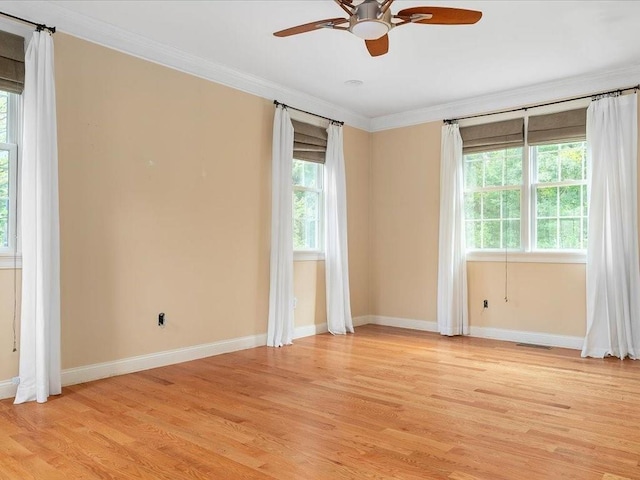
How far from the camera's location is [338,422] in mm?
3086

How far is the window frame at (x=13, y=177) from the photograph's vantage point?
362 centimetres

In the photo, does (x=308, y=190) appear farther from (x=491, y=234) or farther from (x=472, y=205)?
(x=491, y=234)

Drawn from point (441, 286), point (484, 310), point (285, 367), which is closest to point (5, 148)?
point (285, 367)

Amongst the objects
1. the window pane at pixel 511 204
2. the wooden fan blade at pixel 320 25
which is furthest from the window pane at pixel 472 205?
the wooden fan blade at pixel 320 25

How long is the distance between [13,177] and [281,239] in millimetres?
2584

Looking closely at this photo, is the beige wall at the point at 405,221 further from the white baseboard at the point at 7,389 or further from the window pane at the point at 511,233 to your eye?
the white baseboard at the point at 7,389

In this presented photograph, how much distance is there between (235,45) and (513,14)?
7.56 ft

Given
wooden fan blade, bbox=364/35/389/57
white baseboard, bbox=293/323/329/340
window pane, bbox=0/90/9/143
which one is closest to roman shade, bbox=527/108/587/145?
wooden fan blade, bbox=364/35/389/57

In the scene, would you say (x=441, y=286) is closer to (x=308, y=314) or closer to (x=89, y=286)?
(x=308, y=314)

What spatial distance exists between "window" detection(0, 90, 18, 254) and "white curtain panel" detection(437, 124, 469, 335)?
4.47 meters

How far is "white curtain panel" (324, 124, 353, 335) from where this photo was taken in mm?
6160

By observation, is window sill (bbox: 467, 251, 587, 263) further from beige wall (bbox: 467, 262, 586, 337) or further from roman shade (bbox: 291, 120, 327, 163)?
roman shade (bbox: 291, 120, 327, 163)

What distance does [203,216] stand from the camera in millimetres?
4875

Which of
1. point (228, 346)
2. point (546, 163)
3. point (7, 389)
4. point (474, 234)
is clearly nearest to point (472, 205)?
point (474, 234)
